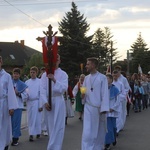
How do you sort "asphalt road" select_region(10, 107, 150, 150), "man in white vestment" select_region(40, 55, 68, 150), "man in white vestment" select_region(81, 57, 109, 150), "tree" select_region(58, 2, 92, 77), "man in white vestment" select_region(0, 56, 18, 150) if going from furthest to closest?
1. "tree" select_region(58, 2, 92, 77)
2. "asphalt road" select_region(10, 107, 150, 150)
3. "man in white vestment" select_region(40, 55, 68, 150)
4. "man in white vestment" select_region(81, 57, 109, 150)
5. "man in white vestment" select_region(0, 56, 18, 150)

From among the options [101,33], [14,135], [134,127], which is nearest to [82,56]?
[134,127]

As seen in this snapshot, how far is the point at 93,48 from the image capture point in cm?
5169

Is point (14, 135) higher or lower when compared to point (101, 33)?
lower

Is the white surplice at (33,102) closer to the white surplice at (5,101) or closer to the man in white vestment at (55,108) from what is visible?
the man in white vestment at (55,108)

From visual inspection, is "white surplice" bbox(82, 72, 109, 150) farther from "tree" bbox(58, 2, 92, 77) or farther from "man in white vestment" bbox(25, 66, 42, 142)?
"tree" bbox(58, 2, 92, 77)

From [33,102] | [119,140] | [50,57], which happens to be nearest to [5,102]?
[50,57]

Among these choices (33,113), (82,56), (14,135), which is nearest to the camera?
(14,135)

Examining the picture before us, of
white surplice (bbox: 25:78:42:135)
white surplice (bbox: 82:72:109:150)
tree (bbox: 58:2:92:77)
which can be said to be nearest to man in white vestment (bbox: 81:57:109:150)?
white surplice (bbox: 82:72:109:150)

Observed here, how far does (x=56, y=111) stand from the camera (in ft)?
27.6

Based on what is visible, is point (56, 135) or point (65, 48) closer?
point (56, 135)

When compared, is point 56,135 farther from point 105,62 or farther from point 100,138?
point 105,62

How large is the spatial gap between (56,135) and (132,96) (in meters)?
12.7

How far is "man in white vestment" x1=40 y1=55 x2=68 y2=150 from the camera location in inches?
327

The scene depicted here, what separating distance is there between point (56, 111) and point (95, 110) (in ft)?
2.63
